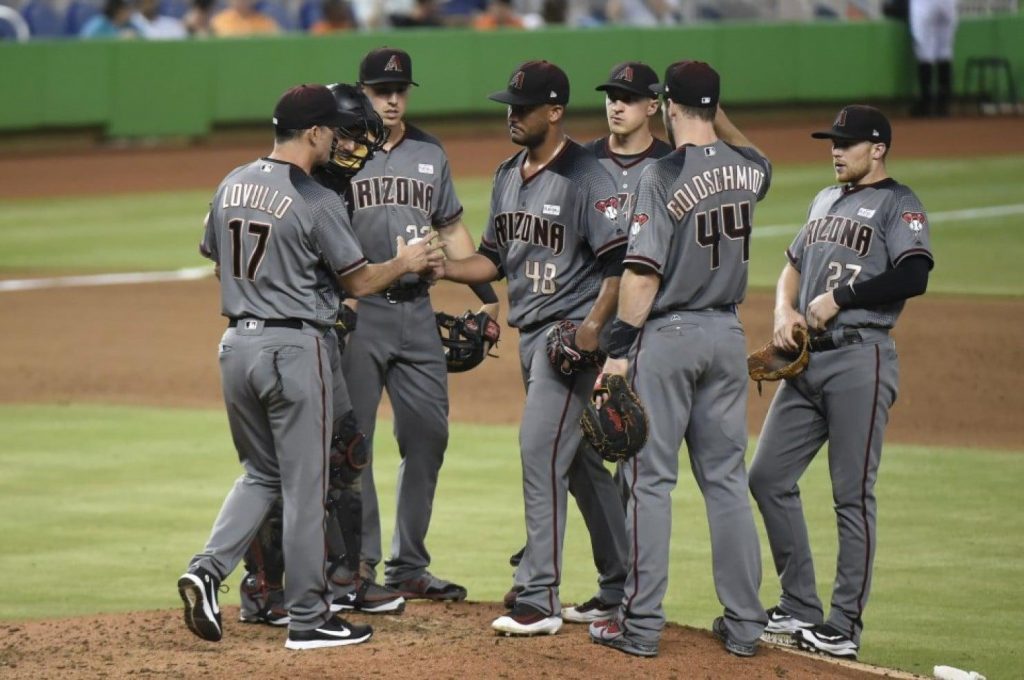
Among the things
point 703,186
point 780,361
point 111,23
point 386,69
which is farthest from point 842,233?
point 111,23

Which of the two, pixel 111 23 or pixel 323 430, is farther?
pixel 111 23

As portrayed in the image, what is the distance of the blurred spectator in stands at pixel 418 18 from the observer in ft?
83.4

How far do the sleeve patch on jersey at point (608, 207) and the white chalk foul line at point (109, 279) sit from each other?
36.5 feet

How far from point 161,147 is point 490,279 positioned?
717 inches

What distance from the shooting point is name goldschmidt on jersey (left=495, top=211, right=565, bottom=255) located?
6652 mm

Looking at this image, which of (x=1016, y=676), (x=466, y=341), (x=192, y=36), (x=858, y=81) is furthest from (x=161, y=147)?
(x=1016, y=676)

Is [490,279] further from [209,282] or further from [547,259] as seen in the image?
[209,282]

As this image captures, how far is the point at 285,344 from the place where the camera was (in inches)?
245

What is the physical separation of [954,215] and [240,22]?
34.5 ft

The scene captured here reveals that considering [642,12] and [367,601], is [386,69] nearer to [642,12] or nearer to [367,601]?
[367,601]

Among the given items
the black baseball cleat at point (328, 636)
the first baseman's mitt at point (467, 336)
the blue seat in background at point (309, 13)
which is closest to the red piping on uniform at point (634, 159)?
the first baseman's mitt at point (467, 336)

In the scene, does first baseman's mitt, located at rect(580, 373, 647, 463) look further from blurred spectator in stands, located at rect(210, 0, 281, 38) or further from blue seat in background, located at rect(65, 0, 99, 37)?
blue seat in background, located at rect(65, 0, 99, 37)

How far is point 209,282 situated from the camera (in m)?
17.0

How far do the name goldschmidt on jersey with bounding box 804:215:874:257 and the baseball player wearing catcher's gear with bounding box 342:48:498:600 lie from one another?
1670mm
